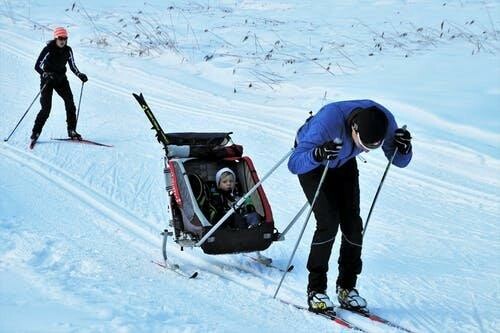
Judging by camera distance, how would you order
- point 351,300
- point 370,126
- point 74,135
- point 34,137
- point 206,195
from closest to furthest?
point 370,126 → point 351,300 → point 206,195 → point 34,137 → point 74,135

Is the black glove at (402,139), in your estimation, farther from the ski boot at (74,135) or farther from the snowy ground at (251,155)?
the ski boot at (74,135)

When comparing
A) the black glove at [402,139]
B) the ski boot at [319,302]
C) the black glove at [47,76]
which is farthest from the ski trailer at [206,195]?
the black glove at [47,76]

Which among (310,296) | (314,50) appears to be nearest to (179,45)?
(314,50)

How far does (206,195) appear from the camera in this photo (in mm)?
5941

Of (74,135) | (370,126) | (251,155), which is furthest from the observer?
(74,135)

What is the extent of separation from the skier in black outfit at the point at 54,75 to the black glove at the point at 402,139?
19.8ft

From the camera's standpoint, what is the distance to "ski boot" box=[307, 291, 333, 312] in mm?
4668

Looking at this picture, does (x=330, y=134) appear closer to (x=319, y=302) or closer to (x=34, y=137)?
(x=319, y=302)

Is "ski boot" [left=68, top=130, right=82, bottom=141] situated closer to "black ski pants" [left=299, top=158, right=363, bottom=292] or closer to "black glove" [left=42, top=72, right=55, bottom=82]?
"black glove" [left=42, top=72, right=55, bottom=82]

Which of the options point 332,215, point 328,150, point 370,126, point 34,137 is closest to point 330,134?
point 328,150

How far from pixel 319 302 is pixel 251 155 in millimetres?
4464

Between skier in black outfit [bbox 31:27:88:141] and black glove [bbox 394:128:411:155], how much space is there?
603 centimetres

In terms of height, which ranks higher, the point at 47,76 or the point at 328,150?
the point at 328,150

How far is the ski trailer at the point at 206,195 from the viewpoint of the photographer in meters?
5.32
